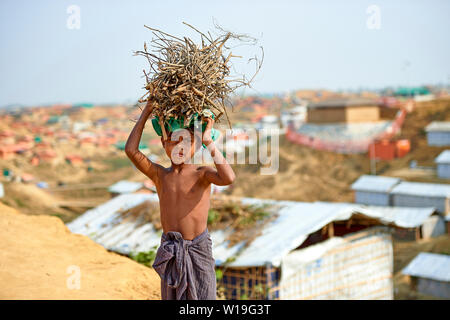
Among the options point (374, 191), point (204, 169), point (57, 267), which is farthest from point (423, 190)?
point (204, 169)

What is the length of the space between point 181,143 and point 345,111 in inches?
1276

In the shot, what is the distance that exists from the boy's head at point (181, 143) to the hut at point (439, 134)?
103ft

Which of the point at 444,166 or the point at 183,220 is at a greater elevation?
the point at 183,220

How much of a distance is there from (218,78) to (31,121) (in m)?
57.5

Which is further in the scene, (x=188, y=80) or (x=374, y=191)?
(x=374, y=191)

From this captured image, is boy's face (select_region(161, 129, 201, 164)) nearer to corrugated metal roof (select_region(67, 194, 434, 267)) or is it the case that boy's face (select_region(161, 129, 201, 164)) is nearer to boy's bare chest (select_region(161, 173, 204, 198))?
boy's bare chest (select_region(161, 173, 204, 198))

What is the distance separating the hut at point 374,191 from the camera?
832 inches

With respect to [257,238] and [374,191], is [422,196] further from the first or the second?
[257,238]

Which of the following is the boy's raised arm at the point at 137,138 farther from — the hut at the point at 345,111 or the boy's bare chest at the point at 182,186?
the hut at the point at 345,111

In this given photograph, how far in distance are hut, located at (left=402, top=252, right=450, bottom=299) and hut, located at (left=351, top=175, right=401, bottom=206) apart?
6393 mm

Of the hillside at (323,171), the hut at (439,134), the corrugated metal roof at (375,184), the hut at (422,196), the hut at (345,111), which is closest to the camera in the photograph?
the hut at (422,196)

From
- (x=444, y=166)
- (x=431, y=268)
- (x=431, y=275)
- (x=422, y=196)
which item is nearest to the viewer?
(x=431, y=275)

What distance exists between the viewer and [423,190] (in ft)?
67.3

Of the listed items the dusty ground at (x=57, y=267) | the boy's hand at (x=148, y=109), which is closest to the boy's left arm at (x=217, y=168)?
the boy's hand at (x=148, y=109)
